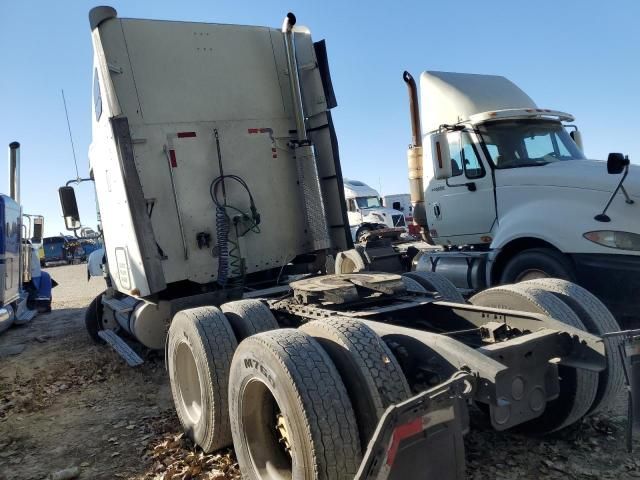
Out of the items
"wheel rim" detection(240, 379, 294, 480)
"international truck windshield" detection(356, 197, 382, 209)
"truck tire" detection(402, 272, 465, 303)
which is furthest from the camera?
"international truck windshield" detection(356, 197, 382, 209)

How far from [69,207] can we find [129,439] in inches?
164

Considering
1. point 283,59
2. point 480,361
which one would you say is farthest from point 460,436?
point 283,59

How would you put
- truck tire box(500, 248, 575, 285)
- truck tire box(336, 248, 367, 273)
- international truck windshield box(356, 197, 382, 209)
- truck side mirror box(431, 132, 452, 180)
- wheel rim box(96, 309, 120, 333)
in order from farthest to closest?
international truck windshield box(356, 197, 382, 209)
wheel rim box(96, 309, 120, 333)
truck side mirror box(431, 132, 452, 180)
truck tire box(336, 248, 367, 273)
truck tire box(500, 248, 575, 285)

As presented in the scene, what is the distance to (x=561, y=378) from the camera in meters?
3.21

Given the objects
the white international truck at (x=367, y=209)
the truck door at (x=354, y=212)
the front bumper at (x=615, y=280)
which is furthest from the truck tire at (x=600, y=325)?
the truck door at (x=354, y=212)

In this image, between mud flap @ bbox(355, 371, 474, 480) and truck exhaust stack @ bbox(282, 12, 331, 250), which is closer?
mud flap @ bbox(355, 371, 474, 480)

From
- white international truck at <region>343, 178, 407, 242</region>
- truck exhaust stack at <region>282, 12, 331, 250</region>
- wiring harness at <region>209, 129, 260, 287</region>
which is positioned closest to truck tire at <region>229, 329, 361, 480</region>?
wiring harness at <region>209, 129, 260, 287</region>

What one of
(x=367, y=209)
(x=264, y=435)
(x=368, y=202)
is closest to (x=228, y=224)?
(x=264, y=435)

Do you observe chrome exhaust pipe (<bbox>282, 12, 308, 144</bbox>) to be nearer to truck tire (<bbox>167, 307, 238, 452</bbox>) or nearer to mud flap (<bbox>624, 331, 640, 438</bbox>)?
truck tire (<bbox>167, 307, 238, 452</bbox>)

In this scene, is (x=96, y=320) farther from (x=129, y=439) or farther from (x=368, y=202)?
(x=368, y=202)

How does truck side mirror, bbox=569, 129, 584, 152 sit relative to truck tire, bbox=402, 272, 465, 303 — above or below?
above

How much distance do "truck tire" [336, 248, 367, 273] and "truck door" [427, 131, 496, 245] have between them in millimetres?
1567

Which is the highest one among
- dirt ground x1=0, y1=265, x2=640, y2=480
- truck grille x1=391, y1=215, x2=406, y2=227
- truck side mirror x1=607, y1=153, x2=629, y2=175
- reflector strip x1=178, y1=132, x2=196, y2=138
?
reflector strip x1=178, y1=132, x2=196, y2=138

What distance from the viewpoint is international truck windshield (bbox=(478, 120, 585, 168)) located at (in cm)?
650
